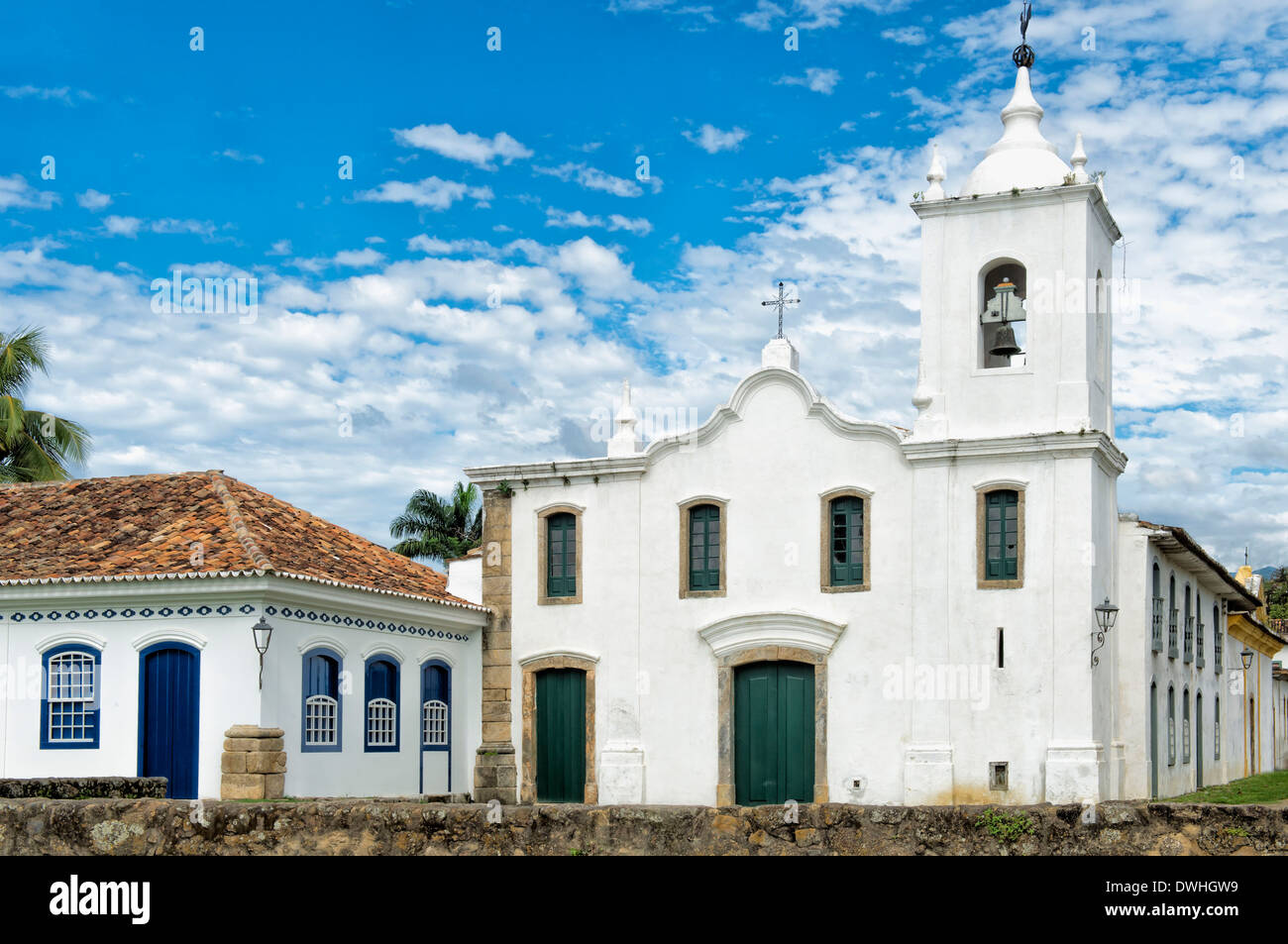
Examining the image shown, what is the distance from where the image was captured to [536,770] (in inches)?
886

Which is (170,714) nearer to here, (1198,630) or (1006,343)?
(1006,343)

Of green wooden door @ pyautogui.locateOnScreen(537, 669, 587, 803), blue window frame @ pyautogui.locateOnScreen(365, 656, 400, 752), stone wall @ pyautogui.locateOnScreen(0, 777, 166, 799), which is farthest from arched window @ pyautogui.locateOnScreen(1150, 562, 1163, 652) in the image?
stone wall @ pyautogui.locateOnScreen(0, 777, 166, 799)

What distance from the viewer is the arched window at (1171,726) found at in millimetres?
23281

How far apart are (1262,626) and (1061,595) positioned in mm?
17042

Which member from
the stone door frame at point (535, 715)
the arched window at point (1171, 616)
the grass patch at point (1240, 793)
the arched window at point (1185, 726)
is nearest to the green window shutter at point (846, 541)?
the stone door frame at point (535, 715)

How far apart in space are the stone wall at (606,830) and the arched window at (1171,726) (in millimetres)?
13161

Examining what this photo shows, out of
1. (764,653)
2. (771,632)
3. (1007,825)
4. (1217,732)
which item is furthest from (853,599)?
(1217,732)

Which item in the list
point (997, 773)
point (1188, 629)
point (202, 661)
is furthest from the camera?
point (1188, 629)

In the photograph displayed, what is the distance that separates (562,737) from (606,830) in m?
11.3

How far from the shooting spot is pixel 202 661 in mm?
18828

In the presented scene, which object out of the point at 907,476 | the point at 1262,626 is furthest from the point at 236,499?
the point at 1262,626

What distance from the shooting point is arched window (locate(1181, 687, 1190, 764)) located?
2456 cm

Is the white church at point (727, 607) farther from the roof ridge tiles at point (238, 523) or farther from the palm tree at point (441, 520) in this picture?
the palm tree at point (441, 520)

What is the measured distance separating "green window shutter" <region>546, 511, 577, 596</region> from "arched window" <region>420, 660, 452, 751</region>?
201 centimetres
